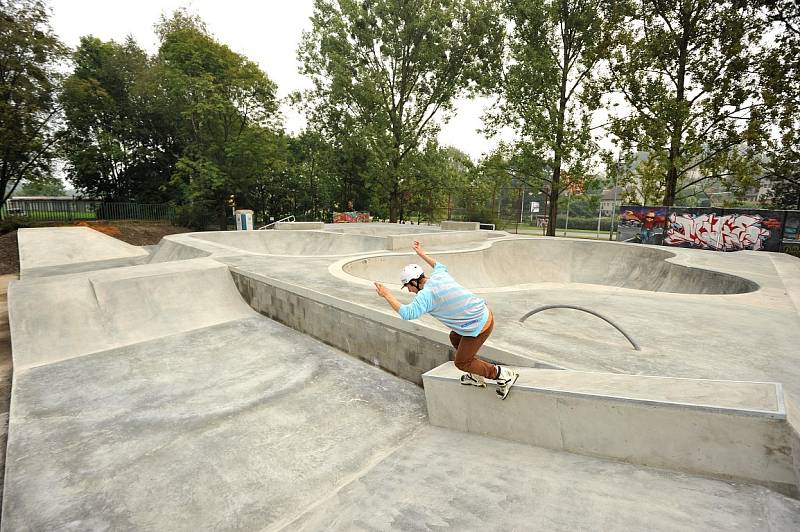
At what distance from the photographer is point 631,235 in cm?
2222

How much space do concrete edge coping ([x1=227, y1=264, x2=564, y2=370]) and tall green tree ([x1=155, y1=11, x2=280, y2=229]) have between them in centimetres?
2630

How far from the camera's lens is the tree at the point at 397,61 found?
2881 cm

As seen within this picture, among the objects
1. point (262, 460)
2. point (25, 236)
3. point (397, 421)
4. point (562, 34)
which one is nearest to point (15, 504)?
Result: point (262, 460)

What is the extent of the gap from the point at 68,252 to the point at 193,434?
14380 mm

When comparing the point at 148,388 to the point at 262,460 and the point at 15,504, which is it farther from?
the point at 262,460

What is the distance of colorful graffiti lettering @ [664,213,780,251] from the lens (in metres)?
18.2

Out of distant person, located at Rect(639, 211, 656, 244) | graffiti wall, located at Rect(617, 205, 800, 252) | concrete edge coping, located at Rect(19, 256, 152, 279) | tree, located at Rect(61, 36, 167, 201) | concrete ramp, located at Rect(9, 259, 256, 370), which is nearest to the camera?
concrete ramp, located at Rect(9, 259, 256, 370)

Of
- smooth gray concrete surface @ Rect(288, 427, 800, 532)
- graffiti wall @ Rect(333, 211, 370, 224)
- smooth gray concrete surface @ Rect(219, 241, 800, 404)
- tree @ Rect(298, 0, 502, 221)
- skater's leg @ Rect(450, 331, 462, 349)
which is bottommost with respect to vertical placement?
smooth gray concrete surface @ Rect(288, 427, 800, 532)

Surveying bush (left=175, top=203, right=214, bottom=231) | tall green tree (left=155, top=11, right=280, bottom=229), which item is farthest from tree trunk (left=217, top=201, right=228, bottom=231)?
bush (left=175, top=203, right=214, bottom=231)

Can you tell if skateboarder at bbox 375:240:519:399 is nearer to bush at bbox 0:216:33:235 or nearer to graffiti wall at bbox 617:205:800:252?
graffiti wall at bbox 617:205:800:252

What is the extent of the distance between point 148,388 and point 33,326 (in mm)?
3451

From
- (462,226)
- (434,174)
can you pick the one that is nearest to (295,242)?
(462,226)

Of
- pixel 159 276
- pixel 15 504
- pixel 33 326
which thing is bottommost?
pixel 15 504

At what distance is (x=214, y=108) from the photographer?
29.1 meters
